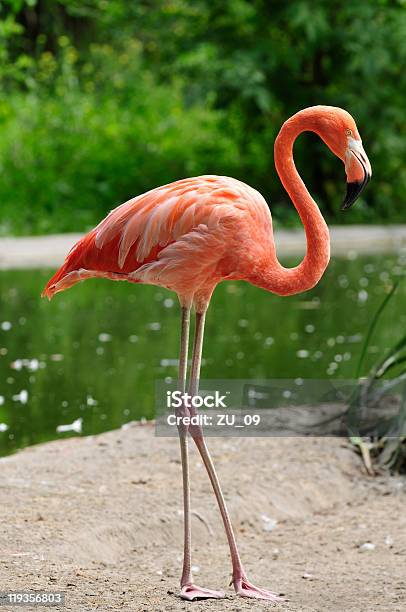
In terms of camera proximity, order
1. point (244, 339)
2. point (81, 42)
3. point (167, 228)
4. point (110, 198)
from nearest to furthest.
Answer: point (167, 228) < point (244, 339) < point (110, 198) < point (81, 42)

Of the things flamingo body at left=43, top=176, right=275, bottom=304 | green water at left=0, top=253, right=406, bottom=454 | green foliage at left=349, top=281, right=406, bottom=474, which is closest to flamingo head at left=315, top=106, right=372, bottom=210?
flamingo body at left=43, top=176, right=275, bottom=304

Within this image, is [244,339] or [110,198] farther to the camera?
[110,198]

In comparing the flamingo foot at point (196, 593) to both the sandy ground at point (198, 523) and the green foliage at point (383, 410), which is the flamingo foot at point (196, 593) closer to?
the sandy ground at point (198, 523)

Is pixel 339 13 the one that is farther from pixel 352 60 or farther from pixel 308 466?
pixel 308 466

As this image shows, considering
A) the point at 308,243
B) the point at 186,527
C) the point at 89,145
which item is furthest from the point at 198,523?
the point at 89,145

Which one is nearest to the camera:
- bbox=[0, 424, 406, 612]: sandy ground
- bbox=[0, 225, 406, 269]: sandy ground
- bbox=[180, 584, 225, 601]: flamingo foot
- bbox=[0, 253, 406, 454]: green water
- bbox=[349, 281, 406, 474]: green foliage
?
bbox=[180, 584, 225, 601]: flamingo foot

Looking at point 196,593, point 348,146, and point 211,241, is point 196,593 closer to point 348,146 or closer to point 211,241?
point 211,241

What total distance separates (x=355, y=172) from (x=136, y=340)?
5314 millimetres

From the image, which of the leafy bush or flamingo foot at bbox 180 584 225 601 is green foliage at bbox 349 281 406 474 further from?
the leafy bush

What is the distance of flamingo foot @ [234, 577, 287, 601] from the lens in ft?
11.8

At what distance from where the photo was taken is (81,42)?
70.4ft

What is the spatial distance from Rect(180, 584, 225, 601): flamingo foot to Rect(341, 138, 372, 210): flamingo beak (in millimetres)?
1273

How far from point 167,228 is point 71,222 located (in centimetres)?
1108

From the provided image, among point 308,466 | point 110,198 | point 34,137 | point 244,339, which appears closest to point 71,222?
point 110,198
